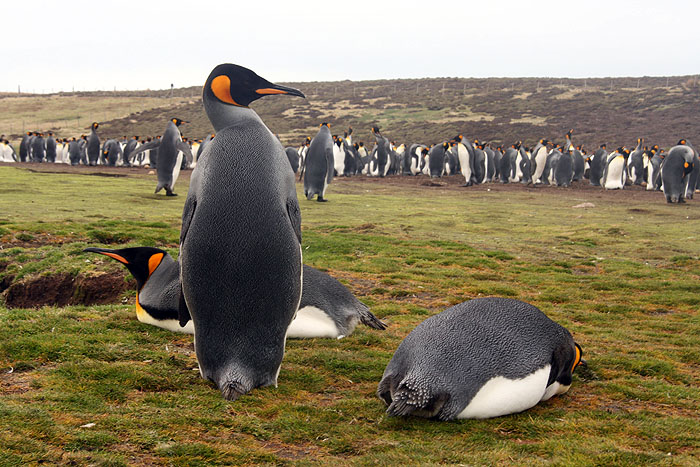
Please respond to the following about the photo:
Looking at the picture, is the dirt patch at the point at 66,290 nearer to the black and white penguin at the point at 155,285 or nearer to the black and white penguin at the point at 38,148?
the black and white penguin at the point at 155,285

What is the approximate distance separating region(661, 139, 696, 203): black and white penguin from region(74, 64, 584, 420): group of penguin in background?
696 inches

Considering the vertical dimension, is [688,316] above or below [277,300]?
below

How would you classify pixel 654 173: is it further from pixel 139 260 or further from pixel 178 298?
pixel 178 298

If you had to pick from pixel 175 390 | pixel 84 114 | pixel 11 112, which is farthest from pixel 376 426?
pixel 11 112

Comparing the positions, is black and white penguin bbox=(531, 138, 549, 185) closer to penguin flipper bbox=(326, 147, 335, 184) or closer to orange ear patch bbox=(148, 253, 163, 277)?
penguin flipper bbox=(326, 147, 335, 184)

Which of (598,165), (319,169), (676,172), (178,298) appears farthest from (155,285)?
(598,165)

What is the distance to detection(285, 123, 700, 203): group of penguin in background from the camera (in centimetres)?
1941

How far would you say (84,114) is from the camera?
67.4 m

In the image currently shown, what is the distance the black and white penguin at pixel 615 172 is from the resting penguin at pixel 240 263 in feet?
77.6

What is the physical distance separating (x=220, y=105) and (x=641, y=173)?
26.7 metres

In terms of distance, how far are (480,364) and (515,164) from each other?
88.4 feet

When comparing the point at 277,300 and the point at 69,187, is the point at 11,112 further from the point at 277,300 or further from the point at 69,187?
the point at 277,300

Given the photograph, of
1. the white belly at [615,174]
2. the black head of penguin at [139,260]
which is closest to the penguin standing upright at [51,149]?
the white belly at [615,174]

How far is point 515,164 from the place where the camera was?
96.2 ft
